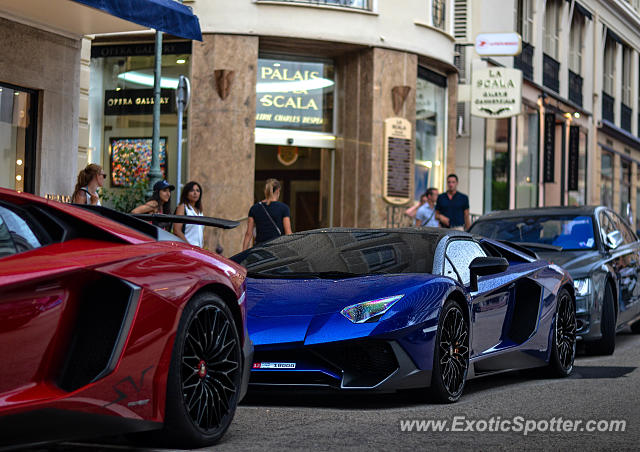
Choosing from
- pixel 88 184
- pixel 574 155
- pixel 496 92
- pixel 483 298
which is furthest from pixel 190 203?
pixel 574 155

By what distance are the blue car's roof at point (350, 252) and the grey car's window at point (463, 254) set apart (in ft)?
0.34

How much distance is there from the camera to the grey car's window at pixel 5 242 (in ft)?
14.0

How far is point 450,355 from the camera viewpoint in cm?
738

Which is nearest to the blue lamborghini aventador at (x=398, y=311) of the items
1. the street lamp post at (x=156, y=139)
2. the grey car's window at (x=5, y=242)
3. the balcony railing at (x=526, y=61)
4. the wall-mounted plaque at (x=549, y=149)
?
the grey car's window at (x=5, y=242)

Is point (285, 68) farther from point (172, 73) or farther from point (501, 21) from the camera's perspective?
point (501, 21)

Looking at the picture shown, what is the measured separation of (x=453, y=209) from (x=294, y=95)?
541 centimetres

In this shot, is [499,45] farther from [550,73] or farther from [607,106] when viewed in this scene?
[607,106]

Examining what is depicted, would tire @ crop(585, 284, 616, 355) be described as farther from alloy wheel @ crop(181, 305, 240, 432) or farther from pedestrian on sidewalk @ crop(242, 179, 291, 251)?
alloy wheel @ crop(181, 305, 240, 432)

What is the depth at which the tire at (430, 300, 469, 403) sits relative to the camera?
282 inches

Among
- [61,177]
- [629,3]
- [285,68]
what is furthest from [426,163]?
[629,3]

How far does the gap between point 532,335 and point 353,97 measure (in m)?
14.0

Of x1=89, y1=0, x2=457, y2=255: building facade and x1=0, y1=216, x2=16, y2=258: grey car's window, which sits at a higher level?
x1=89, y1=0, x2=457, y2=255: building facade

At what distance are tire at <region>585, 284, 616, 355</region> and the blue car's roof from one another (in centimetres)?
329

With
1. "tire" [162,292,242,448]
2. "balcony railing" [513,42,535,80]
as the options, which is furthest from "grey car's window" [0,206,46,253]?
"balcony railing" [513,42,535,80]
